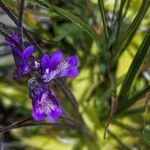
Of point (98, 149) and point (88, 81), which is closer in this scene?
point (98, 149)

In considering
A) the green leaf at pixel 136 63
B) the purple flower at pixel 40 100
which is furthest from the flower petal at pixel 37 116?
the green leaf at pixel 136 63

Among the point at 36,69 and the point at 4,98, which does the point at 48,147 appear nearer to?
the point at 4,98

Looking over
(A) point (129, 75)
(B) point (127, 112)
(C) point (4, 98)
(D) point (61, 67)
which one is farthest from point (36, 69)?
(C) point (4, 98)

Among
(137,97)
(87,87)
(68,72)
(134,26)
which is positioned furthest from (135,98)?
(87,87)

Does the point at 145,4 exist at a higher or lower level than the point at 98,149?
higher

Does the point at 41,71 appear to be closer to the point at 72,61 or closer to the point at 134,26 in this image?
the point at 72,61

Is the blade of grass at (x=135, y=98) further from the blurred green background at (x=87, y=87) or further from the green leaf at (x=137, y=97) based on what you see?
the blurred green background at (x=87, y=87)

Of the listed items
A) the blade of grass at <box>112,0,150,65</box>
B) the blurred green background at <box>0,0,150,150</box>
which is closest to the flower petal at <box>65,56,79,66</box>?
the blade of grass at <box>112,0,150,65</box>
